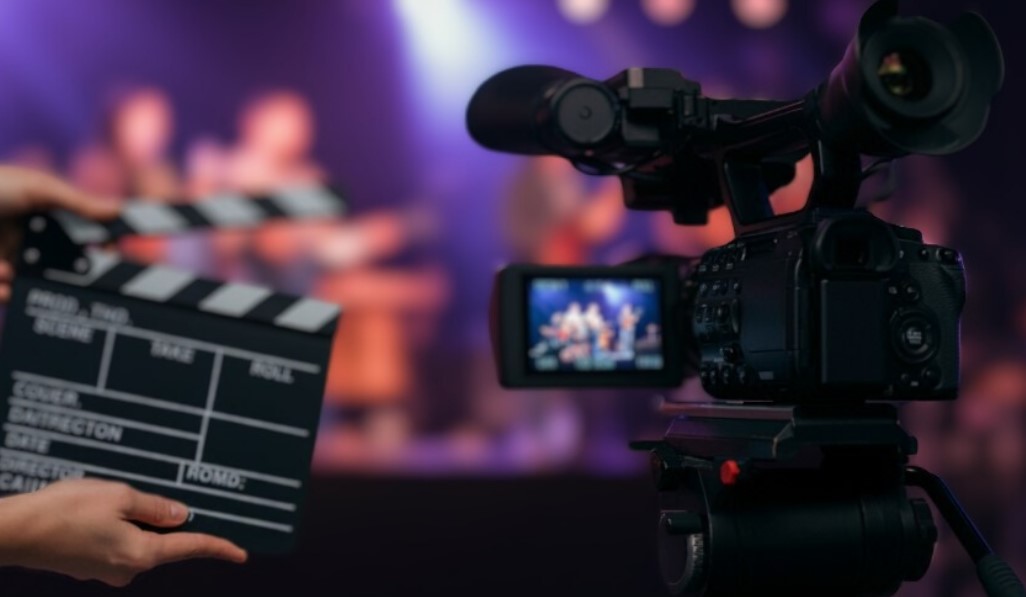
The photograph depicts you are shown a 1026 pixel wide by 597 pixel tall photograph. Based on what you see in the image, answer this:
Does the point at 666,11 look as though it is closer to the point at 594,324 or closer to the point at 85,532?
the point at 594,324

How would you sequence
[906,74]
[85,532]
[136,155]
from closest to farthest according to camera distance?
[906,74] → [85,532] → [136,155]

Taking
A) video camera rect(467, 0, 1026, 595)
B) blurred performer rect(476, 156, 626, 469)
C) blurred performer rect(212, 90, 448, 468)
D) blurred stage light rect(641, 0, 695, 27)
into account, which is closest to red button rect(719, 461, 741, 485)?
video camera rect(467, 0, 1026, 595)

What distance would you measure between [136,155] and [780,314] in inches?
107

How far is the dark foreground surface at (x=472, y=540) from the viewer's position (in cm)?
332

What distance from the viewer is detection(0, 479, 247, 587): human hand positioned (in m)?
1.24

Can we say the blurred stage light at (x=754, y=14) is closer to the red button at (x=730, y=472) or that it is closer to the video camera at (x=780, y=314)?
the video camera at (x=780, y=314)

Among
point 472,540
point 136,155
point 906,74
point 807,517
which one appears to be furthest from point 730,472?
point 136,155

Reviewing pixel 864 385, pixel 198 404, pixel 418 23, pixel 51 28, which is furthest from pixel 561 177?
pixel 864 385

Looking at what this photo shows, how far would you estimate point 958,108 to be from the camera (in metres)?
0.99

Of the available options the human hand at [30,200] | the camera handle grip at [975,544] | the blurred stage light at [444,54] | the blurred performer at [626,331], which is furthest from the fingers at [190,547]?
the blurred stage light at [444,54]

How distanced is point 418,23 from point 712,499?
263 centimetres

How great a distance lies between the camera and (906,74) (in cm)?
100

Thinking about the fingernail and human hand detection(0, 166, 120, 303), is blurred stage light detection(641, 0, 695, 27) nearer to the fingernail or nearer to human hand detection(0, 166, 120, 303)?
human hand detection(0, 166, 120, 303)

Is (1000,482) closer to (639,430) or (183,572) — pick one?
(639,430)
